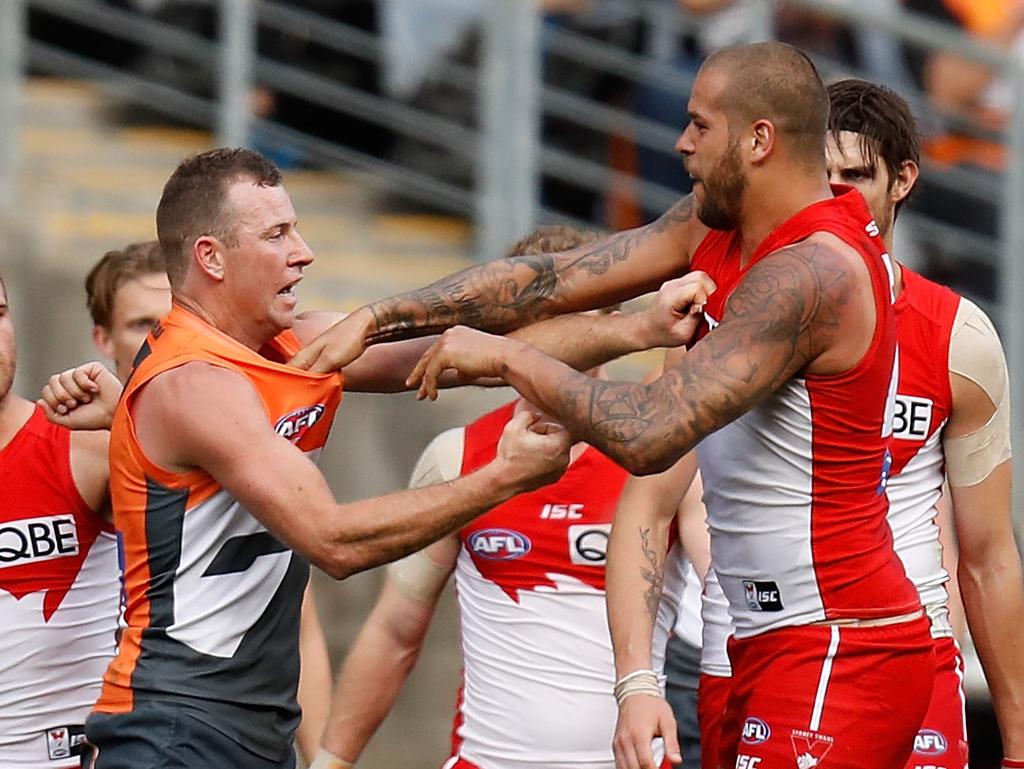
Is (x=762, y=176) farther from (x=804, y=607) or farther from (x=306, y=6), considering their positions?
(x=306, y=6)

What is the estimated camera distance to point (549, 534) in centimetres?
579

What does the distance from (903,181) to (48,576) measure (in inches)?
96.8

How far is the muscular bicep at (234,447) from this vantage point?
4750 millimetres

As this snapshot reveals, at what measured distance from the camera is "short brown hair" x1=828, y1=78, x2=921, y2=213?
5.59m

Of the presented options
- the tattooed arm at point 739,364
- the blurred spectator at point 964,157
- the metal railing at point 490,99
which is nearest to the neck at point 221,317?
the tattooed arm at point 739,364

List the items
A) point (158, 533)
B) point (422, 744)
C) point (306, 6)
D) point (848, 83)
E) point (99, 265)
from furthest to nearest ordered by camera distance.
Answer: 1. point (306, 6)
2. point (422, 744)
3. point (99, 265)
4. point (848, 83)
5. point (158, 533)

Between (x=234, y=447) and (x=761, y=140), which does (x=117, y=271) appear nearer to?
(x=234, y=447)

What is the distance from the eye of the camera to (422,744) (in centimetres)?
898

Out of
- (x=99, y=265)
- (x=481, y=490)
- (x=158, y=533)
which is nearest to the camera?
(x=481, y=490)

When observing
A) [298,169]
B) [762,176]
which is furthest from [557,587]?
[298,169]

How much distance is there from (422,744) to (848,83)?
414 cm

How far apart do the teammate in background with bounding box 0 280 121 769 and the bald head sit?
1.89 metres

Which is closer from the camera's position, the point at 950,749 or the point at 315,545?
the point at 315,545

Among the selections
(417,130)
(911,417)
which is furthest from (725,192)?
(417,130)
